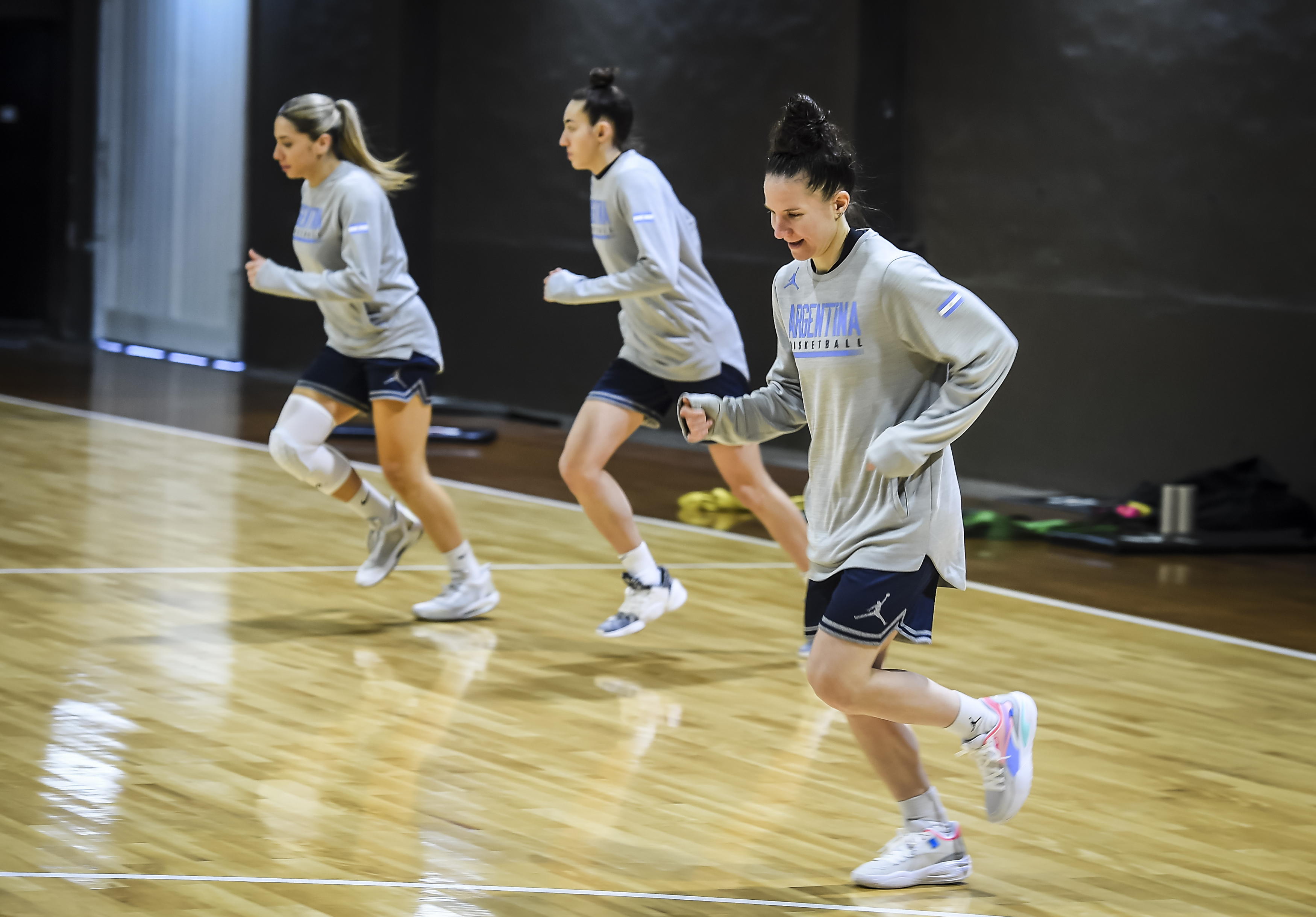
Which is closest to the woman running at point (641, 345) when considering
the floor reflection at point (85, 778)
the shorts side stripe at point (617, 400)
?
the shorts side stripe at point (617, 400)

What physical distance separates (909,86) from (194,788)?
6.72 meters

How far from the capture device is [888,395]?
11.0 feet

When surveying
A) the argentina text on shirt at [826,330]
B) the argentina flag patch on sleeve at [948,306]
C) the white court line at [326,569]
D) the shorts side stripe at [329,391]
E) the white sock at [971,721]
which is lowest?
the white court line at [326,569]

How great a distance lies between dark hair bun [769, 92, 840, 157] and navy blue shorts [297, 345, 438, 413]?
248cm

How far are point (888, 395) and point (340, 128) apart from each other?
2757 mm

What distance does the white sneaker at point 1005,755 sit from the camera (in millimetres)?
3463

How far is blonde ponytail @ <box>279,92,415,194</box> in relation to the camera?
5445mm

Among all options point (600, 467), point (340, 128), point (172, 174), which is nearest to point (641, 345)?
point (600, 467)

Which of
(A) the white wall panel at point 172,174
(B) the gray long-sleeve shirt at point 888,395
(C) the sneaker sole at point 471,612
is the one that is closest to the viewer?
(B) the gray long-sleeve shirt at point 888,395

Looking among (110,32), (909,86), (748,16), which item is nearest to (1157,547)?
(909,86)

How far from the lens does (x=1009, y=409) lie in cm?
927

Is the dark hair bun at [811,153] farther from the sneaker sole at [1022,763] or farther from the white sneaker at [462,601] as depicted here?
the white sneaker at [462,601]

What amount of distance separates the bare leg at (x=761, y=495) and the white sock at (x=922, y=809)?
6.64 feet

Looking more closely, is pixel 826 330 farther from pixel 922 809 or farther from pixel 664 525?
pixel 664 525
